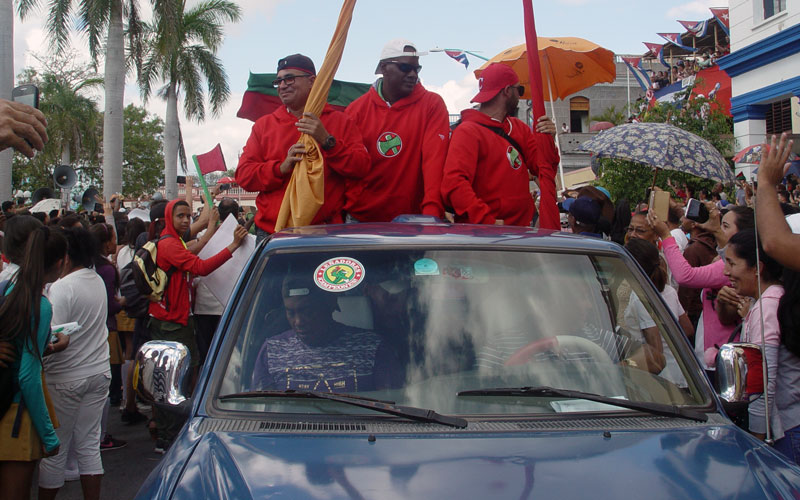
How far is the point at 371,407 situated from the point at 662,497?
0.88 metres

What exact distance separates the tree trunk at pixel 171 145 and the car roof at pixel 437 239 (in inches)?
1033

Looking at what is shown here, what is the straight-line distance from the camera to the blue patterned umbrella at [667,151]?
21.6 ft

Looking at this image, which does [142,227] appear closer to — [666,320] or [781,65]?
[666,320]

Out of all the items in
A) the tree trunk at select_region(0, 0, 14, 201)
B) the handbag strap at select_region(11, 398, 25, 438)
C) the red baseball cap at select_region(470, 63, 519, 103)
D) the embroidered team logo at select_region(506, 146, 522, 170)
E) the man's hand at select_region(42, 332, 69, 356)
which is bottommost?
the handbag strap at select_region(11, 398, 25, 438)

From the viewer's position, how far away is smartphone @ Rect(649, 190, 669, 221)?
5469 millimetres

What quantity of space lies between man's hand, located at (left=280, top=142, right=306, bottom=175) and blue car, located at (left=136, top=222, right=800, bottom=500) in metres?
1.68

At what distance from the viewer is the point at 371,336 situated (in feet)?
8.59

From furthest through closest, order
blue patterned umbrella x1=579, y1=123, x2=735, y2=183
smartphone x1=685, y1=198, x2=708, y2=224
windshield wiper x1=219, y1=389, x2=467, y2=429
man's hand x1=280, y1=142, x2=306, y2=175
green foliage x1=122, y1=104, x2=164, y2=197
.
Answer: green foliage x1=122, y1=104, x2=164, y2=197 < blue patterned umbrella x1=579, y1=123, x2=735, y2=183 < smartphone x1=685, y1=198, x2=708, y2=224 < man's hand x1=280, y1=142, x2=306, y2=175 < windshield wiper x1=219, y1=389, x2=467, y2=429

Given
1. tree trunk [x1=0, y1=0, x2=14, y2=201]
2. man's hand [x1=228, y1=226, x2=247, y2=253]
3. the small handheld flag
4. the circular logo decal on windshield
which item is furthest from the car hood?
the small handheld flag

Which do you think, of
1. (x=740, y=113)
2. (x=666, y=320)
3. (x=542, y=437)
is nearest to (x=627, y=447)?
(x=542, y=437)

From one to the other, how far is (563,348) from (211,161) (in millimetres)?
5182

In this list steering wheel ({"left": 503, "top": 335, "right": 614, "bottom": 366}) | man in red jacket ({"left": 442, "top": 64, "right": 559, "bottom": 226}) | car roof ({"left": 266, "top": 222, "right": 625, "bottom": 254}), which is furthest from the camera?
man in red jacket ({"left": 442, "top": 64, "right": 559, "bottom": 226})

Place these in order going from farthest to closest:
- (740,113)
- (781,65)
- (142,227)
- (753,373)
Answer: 1. (740,113)
2. (781,65)
3. (142,227)
4. (753,373)

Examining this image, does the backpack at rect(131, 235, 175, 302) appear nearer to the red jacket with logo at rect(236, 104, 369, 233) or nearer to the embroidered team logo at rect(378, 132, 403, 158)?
the red jacket with logo at rect(236, 104, 369, 233)
